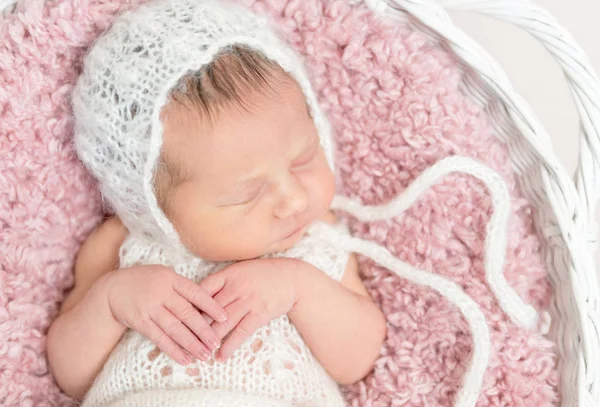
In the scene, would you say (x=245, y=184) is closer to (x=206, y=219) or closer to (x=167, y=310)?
(x=206, y=219)

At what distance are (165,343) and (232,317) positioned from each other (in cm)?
10

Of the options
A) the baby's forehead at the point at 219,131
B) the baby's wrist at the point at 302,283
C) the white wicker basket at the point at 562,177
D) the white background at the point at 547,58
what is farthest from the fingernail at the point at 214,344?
the white background at the point at 547,58

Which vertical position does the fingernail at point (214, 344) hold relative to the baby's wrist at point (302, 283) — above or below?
below

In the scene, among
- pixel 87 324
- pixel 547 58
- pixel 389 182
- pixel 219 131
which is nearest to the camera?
pixel 219 131

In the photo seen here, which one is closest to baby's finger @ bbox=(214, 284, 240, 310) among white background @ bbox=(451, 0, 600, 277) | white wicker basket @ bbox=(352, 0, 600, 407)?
white wicker basket @ bbox=(352, 0, 600, 407)

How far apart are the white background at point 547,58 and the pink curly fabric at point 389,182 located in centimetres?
57

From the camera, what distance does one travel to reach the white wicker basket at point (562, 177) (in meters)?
1.14

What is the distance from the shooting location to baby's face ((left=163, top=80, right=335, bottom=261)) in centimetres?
110

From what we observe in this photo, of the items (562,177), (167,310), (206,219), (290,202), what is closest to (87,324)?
(167,310)

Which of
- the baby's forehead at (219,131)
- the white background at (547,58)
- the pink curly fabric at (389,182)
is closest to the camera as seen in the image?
the baby's forehead at (219,131)

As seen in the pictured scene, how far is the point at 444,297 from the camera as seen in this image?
125cm

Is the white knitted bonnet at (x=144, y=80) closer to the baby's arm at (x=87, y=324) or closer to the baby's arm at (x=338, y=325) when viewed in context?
the baby's arm at (x=87, y=324)

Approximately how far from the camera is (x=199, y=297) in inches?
44.8

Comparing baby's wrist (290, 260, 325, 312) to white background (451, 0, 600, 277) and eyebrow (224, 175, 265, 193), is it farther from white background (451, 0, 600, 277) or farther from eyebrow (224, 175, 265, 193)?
white background (451, 0, 600, 277)
